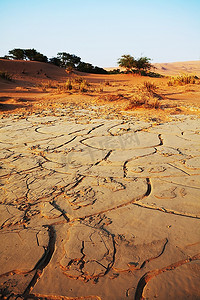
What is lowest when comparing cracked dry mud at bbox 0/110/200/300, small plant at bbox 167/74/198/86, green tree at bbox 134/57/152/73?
cracked dry mud at bbox 0/110/200/300

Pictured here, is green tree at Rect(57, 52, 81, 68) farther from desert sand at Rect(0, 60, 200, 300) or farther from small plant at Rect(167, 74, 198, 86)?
desert sand at Rect(0, 60, 200, 300)

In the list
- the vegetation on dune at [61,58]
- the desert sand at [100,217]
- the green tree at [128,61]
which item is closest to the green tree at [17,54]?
the vegetation on dune at [61,58]

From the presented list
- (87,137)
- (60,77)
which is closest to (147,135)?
(87,137)

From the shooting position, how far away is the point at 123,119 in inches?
180

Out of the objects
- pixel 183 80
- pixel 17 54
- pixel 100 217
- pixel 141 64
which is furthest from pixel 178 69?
pixel 100 217

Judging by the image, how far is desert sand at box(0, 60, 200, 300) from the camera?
1.08 m

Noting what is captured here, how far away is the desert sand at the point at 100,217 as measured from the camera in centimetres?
108

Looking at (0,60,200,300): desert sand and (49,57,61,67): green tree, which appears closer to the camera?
(0,60,200,300): desert sand

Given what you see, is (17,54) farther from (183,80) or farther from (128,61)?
(183,80)

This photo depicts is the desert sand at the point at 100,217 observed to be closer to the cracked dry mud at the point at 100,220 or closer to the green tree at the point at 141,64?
the cracked dry mud at the point at 100,220

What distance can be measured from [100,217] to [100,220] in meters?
0.04

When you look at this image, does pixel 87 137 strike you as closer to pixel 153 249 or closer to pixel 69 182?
pixel 69 182

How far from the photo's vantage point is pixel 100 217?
157cm

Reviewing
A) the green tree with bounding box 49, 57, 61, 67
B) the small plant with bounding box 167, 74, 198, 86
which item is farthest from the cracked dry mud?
the green tree with bounding box 49, 57, 61, 67
